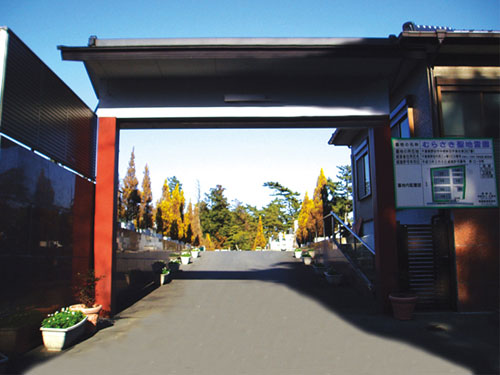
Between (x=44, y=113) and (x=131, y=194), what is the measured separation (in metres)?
38.1

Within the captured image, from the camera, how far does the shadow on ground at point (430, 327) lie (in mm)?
7023

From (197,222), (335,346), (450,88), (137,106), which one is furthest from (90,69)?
(197,222)

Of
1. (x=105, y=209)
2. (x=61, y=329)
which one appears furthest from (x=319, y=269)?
(x=61, y=329)

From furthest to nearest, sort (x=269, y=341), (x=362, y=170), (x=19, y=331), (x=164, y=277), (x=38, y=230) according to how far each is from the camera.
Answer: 1. (x=362, y=170)
2. (x=164, y=277)
3. (x=269, y=341)
4. (x=38, y=230)
5. (x=19, y=331)

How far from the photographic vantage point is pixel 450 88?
1137 cm

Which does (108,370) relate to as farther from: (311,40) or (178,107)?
(311,40)

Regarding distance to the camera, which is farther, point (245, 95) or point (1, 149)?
point (245, 95)

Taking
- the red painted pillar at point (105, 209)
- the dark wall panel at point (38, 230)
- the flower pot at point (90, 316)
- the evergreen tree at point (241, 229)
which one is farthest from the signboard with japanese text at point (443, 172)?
the evergreen tree at point (241, 229)

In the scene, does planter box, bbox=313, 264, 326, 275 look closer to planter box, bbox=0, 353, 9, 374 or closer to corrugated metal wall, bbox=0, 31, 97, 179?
corrugated metal wall, bbox=0, 31, 97, 179

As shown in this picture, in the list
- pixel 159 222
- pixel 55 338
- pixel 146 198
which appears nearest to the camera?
pixel 55 338

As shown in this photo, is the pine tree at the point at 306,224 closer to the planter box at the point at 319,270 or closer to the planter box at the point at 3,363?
the planter box at the point at 319,270

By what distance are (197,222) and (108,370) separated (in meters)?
54.1

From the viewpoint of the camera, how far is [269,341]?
8.00 m

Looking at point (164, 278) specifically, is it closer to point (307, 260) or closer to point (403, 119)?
point (307, 260)
